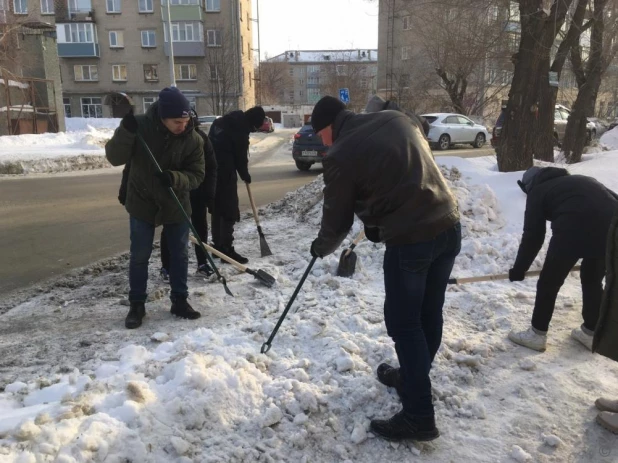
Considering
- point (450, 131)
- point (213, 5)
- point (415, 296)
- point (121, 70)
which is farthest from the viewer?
point (121, 70)

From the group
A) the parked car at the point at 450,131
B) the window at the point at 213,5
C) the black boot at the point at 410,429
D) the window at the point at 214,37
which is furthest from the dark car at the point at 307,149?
the window at the point at 213,5

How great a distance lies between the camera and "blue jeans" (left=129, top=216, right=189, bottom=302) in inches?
162

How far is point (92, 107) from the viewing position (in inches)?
1811

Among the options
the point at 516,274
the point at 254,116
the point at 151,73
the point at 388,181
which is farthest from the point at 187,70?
the point at 388,181

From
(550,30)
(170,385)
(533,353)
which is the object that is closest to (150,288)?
(170,385)

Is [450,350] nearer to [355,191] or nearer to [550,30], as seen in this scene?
[355,191]

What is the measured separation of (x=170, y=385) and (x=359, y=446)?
1.09 m

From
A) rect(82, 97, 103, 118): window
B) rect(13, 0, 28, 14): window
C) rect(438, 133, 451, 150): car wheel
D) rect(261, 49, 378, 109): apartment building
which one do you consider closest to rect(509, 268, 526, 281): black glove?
rect(438, 133, 451, 150): car wheel

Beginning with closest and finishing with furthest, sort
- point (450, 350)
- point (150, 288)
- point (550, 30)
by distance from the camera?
point (450, 350)
point (150, 288)
point (550, 30)

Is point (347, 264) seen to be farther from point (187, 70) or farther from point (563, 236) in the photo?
point (187, 70)

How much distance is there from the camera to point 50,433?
2357mm

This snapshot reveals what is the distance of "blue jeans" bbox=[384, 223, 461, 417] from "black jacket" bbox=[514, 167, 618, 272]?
48.2 inches

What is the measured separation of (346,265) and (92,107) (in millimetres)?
46891

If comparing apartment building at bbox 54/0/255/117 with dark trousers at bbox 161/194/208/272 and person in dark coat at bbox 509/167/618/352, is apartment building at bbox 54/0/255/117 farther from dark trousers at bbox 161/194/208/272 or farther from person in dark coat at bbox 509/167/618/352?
person in dark coat at bbox 509/167/618/352
